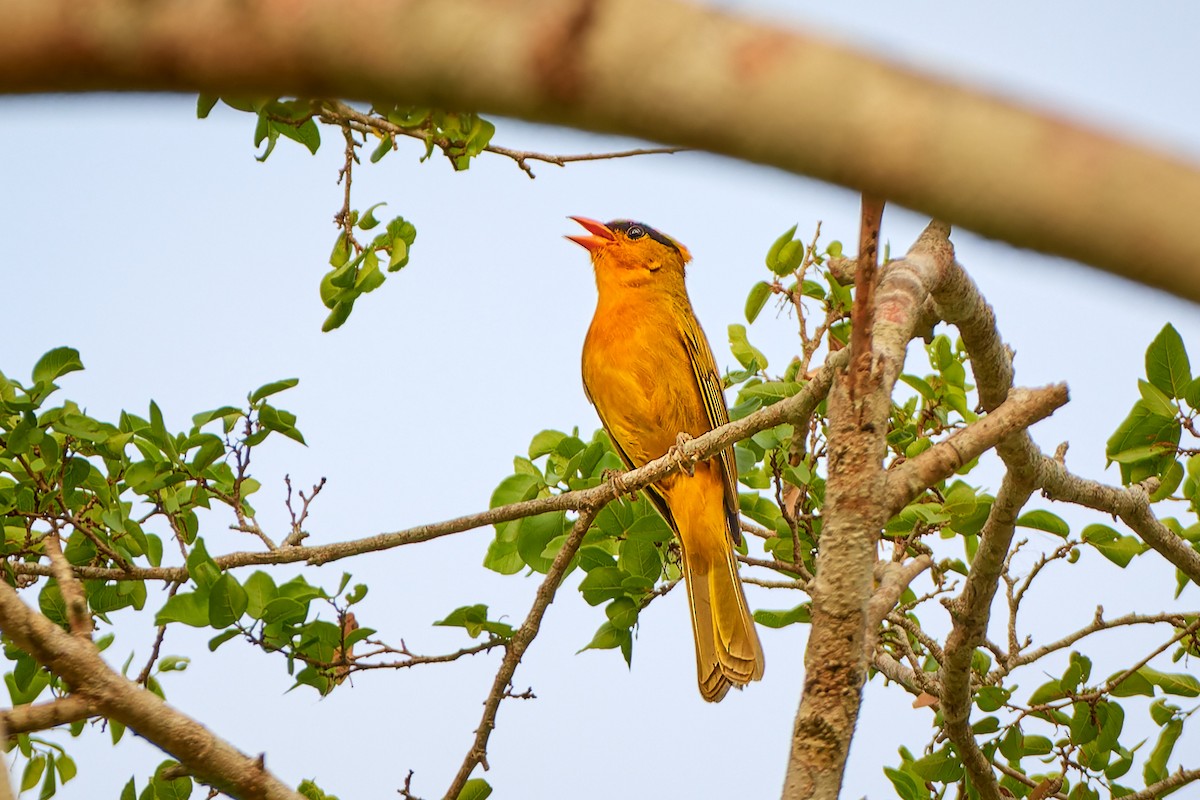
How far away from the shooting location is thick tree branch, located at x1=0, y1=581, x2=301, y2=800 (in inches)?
87.7

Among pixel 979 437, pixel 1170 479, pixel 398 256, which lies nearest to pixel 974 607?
pixel 1170 479

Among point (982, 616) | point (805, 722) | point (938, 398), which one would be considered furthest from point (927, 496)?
point (805, 722)

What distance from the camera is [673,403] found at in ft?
17.8

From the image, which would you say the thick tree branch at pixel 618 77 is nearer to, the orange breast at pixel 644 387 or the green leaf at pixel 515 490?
the green leaf at pixel 515 490

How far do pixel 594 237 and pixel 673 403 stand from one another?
109cm

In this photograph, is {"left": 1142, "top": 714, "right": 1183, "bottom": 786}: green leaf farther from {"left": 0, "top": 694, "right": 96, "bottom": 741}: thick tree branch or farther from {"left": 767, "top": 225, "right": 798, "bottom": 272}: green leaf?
{"left": 0, "top": 694, "right": 96, "bottom": 741}: thick tree branch

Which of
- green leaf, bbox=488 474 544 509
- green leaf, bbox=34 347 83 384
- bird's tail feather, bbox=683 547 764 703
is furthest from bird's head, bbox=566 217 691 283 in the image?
green leaf, bbox=34 347 83 384

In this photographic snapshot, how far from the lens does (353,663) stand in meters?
3.40

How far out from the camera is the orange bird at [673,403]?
4.67m

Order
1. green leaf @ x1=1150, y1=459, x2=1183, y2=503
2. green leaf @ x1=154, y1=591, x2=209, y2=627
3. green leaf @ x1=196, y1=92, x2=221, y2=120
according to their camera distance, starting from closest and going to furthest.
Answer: green leaf @ x1=196, y1=92, x2=221, y2=120 < green leaf @ x1=154, y1=591, x2=209, y2=627 < green leaf @ x1=1150, y1=459, x2=1183, y2=503

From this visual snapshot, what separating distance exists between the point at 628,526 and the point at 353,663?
0.92 metres

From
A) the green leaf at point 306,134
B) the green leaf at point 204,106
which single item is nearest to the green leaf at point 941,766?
the green leaf at point 306,134

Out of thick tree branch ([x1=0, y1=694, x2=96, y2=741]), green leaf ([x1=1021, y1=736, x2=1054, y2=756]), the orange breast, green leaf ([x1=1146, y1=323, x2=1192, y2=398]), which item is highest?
the orange breast

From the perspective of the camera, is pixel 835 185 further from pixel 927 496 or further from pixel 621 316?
pixel 621 316
